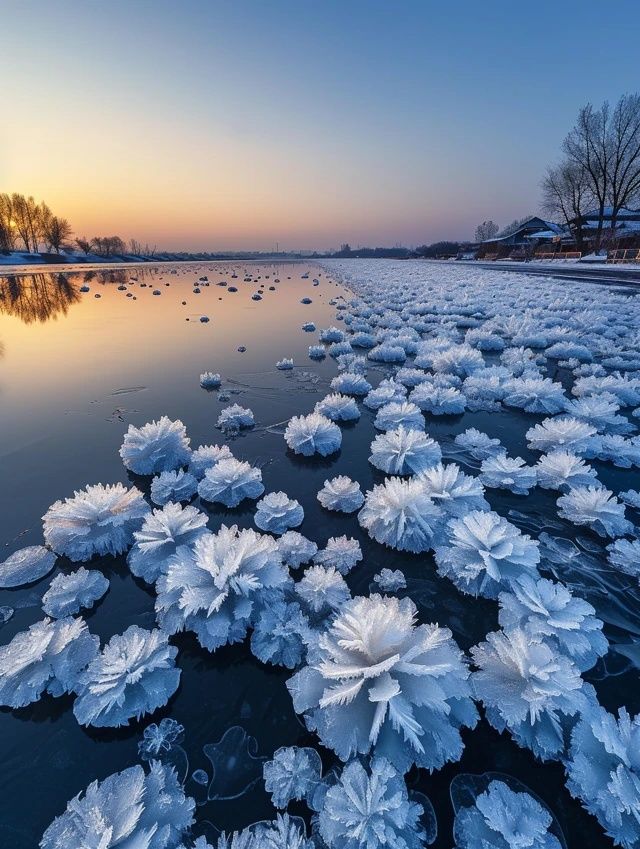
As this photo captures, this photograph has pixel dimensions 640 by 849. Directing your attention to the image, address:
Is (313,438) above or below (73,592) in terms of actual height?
above

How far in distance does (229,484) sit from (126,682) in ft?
6.55

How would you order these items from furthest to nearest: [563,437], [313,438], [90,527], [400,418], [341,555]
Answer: [400,418] < [313,438] < [563,437] < [90,527] < [341,555]

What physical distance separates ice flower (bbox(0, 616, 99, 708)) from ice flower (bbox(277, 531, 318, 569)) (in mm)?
1333

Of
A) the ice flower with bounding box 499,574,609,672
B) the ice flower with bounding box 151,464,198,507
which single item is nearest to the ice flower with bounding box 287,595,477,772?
the ice flower with bounding box 499,574,609,672

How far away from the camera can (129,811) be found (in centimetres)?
148

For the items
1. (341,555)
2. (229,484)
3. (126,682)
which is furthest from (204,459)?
(126,682)

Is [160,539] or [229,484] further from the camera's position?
[229,484]

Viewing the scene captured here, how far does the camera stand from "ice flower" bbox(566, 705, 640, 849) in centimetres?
150

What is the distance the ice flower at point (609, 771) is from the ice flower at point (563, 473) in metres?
2.53

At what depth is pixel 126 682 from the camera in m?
1.95

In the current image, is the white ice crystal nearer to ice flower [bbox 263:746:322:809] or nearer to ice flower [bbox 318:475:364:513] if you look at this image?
ice flower [bbox 318:475:364:513]

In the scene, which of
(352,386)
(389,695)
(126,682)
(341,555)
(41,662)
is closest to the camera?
(389,695)

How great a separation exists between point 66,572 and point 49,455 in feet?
8.15

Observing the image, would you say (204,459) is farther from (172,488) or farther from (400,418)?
(400,418)
